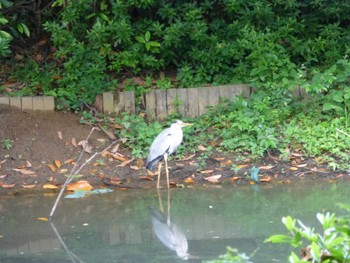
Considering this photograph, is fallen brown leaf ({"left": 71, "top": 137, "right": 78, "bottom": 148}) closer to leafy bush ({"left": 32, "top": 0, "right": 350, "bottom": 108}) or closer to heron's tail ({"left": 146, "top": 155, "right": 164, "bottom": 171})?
leafy bush ({"left": 32, "top": 0, "right": 350, "bottom": 108})

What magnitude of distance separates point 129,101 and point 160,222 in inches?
131

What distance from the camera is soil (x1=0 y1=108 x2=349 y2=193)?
28.8ft

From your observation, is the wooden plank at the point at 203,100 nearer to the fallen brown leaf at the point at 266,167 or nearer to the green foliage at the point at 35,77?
the fallen brown leaf at the point at 266,167

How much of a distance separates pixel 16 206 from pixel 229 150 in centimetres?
277

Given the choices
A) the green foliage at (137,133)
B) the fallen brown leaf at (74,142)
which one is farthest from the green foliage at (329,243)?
the fallen brown leaf at (74,142)

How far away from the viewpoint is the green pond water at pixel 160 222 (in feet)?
20.3

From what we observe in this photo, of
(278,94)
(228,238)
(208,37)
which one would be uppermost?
(208,37)

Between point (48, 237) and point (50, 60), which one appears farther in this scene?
point (50, 60)

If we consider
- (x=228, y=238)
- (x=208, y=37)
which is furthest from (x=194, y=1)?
(x=228, y=238)

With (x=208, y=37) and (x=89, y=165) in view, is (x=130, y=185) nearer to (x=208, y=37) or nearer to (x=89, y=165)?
(x=89, y=165)

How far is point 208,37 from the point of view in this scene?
1081 centimetres

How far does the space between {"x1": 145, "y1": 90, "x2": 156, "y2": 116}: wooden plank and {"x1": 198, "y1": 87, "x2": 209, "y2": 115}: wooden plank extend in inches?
23.1

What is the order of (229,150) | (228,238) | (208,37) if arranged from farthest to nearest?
(208,37), (229,150), (228,238)

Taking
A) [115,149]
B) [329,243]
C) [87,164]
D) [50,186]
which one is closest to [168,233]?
[50,186]
